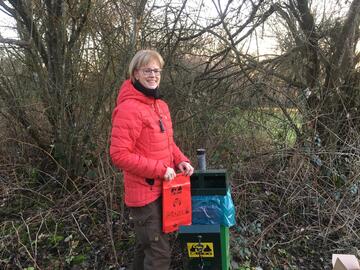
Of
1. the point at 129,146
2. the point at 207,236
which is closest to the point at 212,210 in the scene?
the point at 207,236

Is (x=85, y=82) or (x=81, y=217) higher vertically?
(x=85, y=82)

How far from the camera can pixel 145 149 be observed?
2568mm

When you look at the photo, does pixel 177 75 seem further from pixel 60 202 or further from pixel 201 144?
pixel 60 202

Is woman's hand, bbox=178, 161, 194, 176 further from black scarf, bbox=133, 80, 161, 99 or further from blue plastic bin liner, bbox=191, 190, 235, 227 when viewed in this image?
black scarf, bbox=133, 80, 161, 99

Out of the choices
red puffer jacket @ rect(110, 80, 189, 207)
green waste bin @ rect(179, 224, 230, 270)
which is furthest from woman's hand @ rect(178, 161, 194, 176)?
green waste bin @ rect(179, 224, 230, 270)

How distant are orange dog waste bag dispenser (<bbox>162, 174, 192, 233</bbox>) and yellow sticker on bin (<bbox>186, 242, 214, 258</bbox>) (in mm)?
237

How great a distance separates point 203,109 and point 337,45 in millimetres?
1973

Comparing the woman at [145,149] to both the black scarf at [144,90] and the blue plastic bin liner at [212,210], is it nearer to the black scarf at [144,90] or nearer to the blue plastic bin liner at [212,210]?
the black scarf at [144,90]

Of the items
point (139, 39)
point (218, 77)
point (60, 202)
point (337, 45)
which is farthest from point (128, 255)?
point (337, 45)

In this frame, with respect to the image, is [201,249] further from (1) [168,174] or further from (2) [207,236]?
(1) [168,174]

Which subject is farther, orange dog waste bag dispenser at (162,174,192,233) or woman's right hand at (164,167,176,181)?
orange dog waste bag dispenser at (162,174,192,233)

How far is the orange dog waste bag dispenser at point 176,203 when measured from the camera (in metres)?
2.65

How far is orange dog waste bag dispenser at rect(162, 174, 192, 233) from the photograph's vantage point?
2652mm

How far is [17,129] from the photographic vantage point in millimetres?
4801
